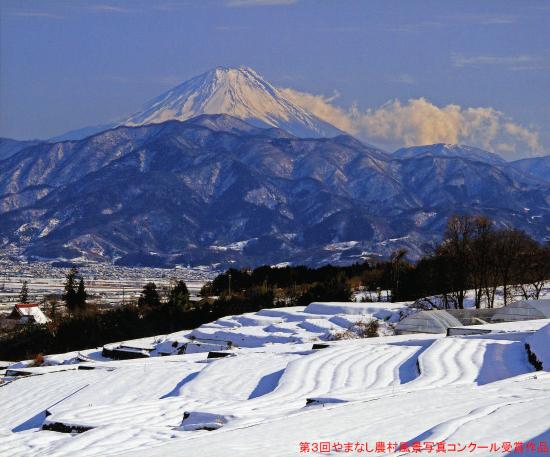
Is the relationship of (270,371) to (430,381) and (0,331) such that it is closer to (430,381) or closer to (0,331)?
(430,381)

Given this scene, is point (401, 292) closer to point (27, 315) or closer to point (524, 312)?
point (524, 312)

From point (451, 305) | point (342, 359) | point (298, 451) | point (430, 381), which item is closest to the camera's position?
point (298, 451)

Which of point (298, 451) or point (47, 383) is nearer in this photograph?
point (298, 451)

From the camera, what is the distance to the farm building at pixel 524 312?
40.3 m

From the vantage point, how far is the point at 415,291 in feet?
212

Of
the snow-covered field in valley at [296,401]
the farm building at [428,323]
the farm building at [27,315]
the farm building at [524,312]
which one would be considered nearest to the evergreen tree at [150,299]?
the farm building at [27,315]

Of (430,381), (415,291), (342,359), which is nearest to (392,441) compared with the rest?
(430,381)

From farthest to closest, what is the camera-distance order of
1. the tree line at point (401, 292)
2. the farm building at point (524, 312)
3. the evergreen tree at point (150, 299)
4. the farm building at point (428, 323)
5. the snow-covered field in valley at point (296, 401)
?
the evergreen tree at point (150, 299)
the tree line at point (401, 292)
the farm building at point (524, 312)
the farm building at point (428, 323)
the snow-covered field in valley at point (296, 401)

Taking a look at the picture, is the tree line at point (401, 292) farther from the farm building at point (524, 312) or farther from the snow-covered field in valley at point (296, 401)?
the snow-covered field in valley at point (296, 401)

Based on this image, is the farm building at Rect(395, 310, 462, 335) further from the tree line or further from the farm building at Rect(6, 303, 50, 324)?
the farm building at Rect(6, 303, 50, 324)

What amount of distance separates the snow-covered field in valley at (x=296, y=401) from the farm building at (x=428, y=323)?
4.17 meters

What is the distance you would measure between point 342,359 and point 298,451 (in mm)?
13630

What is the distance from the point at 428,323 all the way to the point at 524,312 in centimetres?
465

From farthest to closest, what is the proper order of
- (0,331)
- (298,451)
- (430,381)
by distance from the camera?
(0,331)
(430,381)
(298,451)
